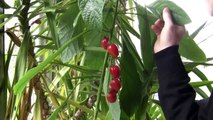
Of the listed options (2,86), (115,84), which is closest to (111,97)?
(115,84)

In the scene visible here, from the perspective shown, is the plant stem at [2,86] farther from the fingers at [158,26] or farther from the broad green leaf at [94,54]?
the fingers at [158,26]

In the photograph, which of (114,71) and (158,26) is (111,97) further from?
(158,26)

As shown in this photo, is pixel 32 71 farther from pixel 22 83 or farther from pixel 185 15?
pixel 185 15

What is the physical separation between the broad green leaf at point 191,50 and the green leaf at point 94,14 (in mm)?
191

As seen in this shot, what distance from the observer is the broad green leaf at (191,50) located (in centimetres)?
53

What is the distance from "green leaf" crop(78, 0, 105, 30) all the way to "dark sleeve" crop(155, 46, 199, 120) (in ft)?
0.44

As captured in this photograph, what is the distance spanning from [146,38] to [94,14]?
0.14 metres

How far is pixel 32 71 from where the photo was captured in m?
0.46

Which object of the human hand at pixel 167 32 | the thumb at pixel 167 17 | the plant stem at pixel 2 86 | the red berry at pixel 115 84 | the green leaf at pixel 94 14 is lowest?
the plant stem at pixel 2 86

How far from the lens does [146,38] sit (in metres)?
0.50

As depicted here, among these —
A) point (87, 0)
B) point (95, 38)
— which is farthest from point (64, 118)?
point (87, 0)

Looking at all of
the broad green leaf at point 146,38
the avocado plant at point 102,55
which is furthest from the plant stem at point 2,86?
the broad green leaf at point 146,38

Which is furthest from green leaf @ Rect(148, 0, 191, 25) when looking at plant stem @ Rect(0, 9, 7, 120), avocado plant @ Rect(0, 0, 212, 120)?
plant stem @ Rect(0, 9, 7, 120)

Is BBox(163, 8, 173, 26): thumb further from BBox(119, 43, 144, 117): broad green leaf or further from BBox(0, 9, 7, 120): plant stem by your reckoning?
BBox(0, 9, 7, 120): plant stem
